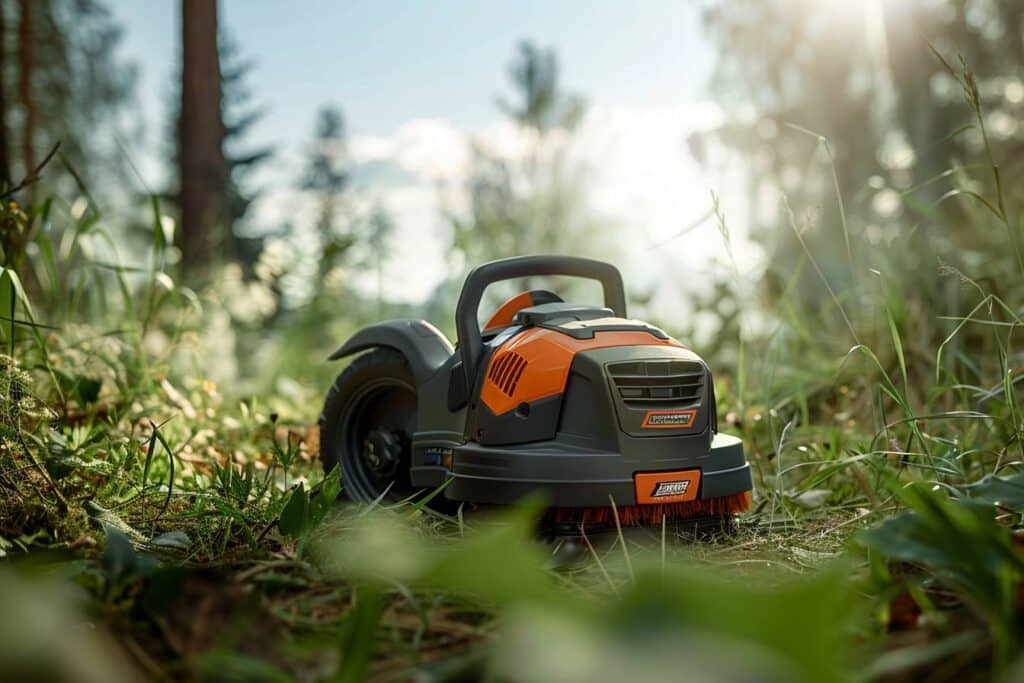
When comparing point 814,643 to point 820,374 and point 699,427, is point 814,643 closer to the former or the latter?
point 699,427

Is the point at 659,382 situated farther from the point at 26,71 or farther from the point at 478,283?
the point at 26,71

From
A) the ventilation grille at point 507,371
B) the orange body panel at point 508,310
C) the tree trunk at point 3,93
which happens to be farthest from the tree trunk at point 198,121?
the ventilation grille at point 507,371

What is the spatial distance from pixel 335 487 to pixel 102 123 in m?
18.9

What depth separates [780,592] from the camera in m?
0.72

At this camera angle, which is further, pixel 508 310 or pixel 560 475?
pixel 508 310

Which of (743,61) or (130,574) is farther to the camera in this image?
(743,61)

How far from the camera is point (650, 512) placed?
79.4 inches

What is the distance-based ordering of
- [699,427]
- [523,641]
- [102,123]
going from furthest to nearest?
[102,123], [699,427], [523,641]

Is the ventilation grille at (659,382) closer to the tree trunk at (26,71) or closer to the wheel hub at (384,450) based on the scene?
the wheel hub at (384,450)

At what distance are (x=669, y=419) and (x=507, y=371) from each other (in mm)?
419

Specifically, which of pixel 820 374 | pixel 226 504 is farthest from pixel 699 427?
pixel 820 374

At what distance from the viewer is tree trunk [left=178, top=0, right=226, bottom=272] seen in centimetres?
751

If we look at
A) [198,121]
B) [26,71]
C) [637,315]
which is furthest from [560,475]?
[26,71]

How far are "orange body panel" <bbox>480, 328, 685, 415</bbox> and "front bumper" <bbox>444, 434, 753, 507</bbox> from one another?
4.9 inches
